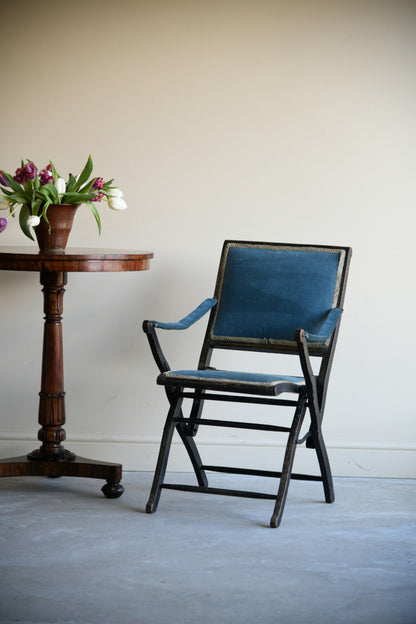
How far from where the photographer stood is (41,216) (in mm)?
2822

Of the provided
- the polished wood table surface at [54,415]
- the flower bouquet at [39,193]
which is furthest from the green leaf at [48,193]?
the polished wood table surface at [54,415]

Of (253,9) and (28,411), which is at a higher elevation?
(253,9)

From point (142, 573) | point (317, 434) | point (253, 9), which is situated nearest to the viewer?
point (142, 573)

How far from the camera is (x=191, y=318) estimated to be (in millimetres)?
3006

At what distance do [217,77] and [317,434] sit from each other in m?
1.67

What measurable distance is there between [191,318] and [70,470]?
0.78m

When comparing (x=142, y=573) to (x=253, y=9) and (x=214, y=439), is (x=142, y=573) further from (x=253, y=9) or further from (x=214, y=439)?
(x=253, y=9)

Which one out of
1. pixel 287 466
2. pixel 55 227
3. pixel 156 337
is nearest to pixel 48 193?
pixel 55 227

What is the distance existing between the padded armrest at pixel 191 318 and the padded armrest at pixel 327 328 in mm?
470

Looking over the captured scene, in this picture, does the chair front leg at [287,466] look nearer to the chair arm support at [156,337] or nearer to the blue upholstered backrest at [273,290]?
the blue upholstered backrest at [273,290]

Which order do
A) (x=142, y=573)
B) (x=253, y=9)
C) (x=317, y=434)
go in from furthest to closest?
(x=253, y=9) < (x=317, y=434) < (x=142, y=573)

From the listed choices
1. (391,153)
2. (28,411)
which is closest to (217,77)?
(391,153)

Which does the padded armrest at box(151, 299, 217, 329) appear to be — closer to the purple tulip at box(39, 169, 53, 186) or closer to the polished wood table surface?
the polished wood table surface

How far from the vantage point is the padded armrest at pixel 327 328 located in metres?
2.71
